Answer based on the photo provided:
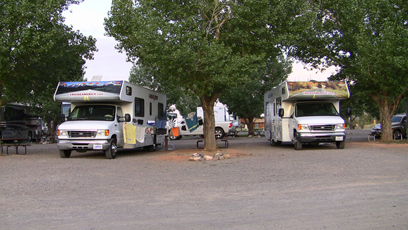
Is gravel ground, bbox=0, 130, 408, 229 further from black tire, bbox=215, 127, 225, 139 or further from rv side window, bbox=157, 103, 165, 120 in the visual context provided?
black tire, bbox=215, 127, 225, 139

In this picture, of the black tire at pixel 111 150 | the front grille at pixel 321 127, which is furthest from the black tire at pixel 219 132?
the black tire at pixel 111 150

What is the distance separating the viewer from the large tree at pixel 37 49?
15664mm

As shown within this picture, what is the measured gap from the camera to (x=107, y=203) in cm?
745

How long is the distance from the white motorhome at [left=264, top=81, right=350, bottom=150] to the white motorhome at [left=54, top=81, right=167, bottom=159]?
667 cm

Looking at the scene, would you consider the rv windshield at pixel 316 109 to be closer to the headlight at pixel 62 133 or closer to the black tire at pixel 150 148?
the black tire at pixel 150 148

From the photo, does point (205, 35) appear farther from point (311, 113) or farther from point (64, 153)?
point (64, 153)

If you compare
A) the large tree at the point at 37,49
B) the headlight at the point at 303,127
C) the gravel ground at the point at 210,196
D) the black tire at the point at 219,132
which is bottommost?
the gravel ground at the point at 210,196

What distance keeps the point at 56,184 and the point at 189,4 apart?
32.8ft

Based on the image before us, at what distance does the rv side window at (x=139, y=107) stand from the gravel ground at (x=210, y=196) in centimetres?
502

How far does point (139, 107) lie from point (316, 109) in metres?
8.16

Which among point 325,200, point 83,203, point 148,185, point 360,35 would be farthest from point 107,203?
point 360,35

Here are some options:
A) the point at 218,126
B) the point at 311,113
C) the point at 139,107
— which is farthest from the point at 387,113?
the point at 218,126

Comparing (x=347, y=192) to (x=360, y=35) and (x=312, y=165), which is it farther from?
(x=360, y=35)

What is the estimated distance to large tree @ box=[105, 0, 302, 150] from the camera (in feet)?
50.7
